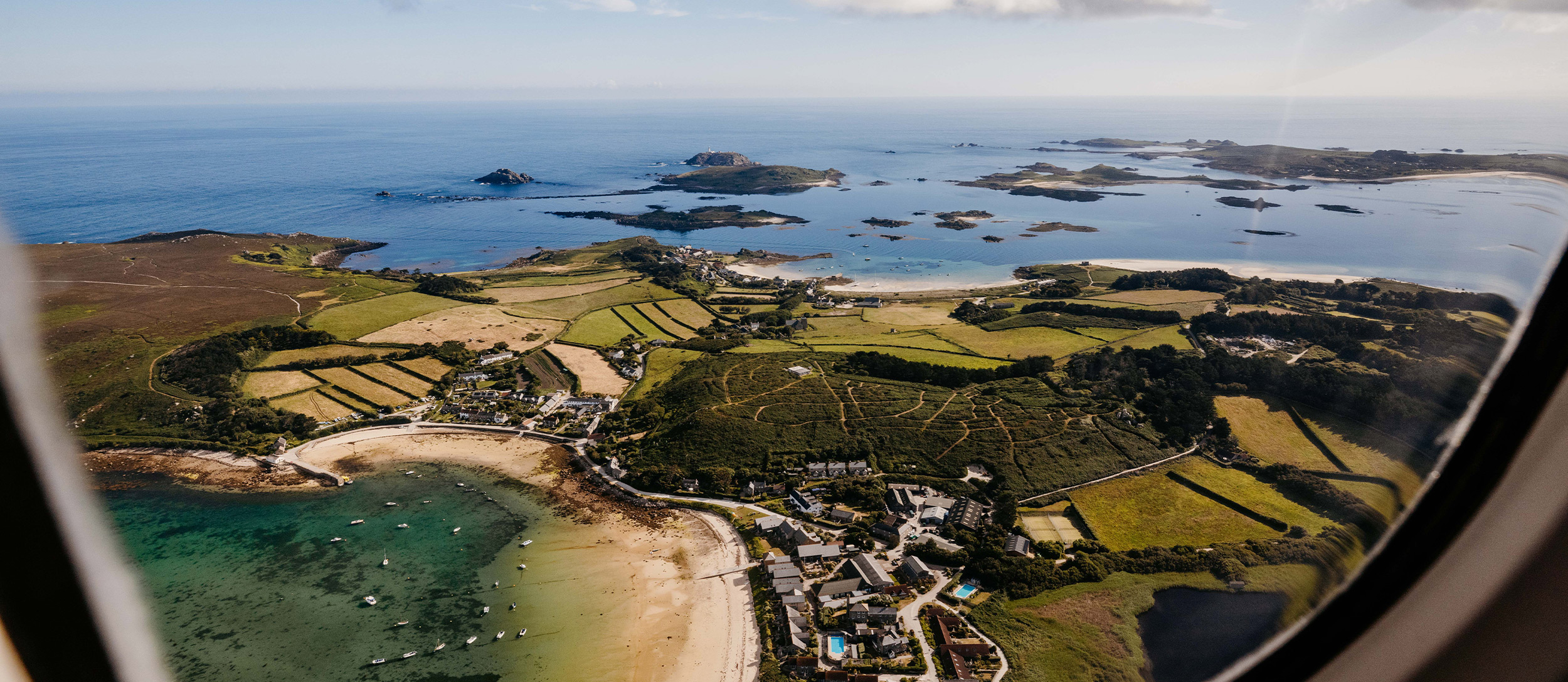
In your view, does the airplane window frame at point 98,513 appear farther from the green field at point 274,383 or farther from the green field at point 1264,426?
the green field at point 274,383

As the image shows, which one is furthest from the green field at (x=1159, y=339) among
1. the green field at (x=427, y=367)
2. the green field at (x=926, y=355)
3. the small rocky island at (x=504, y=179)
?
the small rocky island at (x=504, y=179)

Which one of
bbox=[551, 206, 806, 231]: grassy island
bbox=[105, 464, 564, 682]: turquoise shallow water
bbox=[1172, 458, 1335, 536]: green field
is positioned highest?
bbox=[551, 206, 806, 231]: grassy island

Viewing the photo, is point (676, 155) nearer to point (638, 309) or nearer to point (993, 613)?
point (638, 309)

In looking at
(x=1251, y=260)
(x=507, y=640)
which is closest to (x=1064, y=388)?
(x=507, y=640)

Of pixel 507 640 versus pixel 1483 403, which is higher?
pixel 1483 403

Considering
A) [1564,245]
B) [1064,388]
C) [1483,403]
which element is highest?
[1564,245]

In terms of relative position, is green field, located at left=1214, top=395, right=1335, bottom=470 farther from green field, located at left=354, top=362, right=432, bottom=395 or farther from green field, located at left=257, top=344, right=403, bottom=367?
green field, located at left=257, top=344, right=403, bottom=367

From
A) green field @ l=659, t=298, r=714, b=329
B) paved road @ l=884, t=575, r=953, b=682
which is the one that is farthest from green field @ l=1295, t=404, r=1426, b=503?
green field @ l=659, t=298, r=714, b=329
